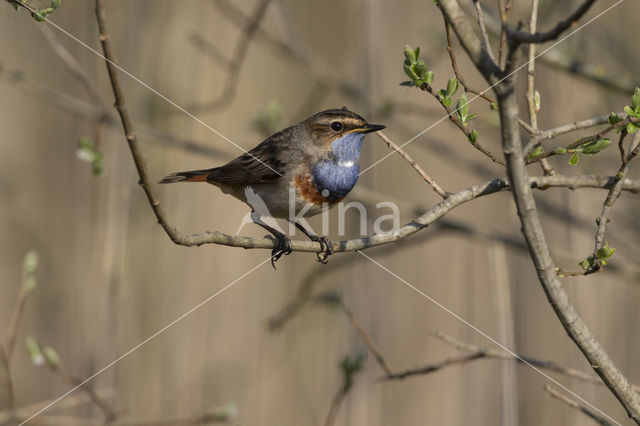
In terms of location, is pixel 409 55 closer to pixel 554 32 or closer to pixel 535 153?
pixel 535 153

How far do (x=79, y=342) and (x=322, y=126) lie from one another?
2.61 m

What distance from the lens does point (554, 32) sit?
4.24 feet

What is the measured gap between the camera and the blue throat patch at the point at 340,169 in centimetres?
334

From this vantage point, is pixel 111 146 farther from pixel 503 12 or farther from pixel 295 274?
pixel 503 12

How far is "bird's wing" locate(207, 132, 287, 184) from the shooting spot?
11.4 ft

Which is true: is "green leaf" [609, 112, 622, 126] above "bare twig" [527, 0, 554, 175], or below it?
below

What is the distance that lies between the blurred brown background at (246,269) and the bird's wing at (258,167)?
0.76 meters

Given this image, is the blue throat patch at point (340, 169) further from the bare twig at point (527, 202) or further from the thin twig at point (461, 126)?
the bare twig at point (527, 202)

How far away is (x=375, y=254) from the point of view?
394 cm

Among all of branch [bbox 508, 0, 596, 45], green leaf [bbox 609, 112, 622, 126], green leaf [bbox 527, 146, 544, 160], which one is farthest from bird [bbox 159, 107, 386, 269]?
branch [bbox 508, 0, 596, 45]

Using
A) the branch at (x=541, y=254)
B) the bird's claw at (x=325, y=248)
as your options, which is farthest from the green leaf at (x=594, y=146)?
the bird's claw at (x=325, y=248)

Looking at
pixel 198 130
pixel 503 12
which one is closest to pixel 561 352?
pixel 198 130

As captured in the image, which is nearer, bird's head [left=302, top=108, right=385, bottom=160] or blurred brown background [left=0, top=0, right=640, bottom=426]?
bird's head [left=302, top=108, right=385, bottom=160]

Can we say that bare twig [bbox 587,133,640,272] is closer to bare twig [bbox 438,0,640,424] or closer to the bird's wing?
bare twig [bbox 438,0,640,424]
